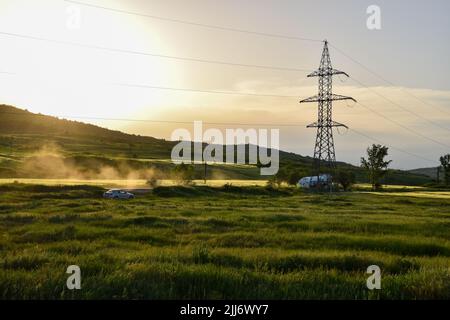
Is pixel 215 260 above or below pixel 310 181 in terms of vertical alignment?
below

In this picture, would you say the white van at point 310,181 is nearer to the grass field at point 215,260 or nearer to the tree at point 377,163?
the tree at point 377,163

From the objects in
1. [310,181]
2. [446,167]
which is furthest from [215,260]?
[446,167]

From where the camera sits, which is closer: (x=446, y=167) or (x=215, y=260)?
(x=215, y=260)

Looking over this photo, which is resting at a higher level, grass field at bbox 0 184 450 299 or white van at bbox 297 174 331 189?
white van at bbox 297 174 331 189

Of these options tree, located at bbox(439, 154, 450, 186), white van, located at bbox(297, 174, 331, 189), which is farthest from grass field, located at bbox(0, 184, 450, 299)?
tree, located at bbox(439, 154, 450, 186)

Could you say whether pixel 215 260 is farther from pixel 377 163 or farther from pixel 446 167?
pixel 446 167

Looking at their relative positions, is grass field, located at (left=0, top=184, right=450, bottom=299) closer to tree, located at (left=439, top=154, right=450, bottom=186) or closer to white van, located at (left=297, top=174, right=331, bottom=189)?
white van, located at (left=297, top=174, right=331, bottom=189)

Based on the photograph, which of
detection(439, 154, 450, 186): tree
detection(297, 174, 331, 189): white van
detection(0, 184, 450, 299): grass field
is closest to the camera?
detection(0, 184, 450, 299): grass field

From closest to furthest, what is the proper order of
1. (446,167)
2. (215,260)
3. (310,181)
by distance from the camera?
(215,260), (310,181), (446,167)

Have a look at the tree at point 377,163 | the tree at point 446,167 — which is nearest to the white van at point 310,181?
the tree at point 377,163

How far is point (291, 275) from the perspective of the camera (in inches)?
440

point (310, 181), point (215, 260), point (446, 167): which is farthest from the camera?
point (446, 167)

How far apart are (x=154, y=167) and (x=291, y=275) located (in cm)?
12342
